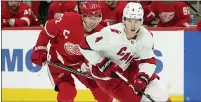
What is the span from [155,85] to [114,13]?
5.88 ft

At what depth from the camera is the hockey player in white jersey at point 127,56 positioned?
11.1 feet

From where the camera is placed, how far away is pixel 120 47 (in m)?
3.51

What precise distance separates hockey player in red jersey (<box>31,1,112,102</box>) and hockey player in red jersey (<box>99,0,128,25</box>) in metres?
1.09

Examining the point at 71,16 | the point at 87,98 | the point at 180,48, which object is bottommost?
the point at 87,98

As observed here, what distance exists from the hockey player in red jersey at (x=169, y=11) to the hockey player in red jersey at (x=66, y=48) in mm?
1285

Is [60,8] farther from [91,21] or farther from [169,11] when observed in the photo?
[91,21]

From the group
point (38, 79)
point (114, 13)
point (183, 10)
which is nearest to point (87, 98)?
point (38, 79)

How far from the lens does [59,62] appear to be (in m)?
4.22

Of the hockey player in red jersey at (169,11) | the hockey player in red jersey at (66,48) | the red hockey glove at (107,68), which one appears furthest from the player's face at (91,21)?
the hockey player in red jersey at (169,11)

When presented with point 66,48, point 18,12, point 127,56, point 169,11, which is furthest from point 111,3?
point 127,56

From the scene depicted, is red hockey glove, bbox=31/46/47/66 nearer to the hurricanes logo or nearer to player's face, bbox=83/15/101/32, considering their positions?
the hurricanes logo

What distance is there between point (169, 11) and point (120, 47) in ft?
5.87

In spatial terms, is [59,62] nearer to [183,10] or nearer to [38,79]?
[38,79]

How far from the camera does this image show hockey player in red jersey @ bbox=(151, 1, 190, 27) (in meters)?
5.14
